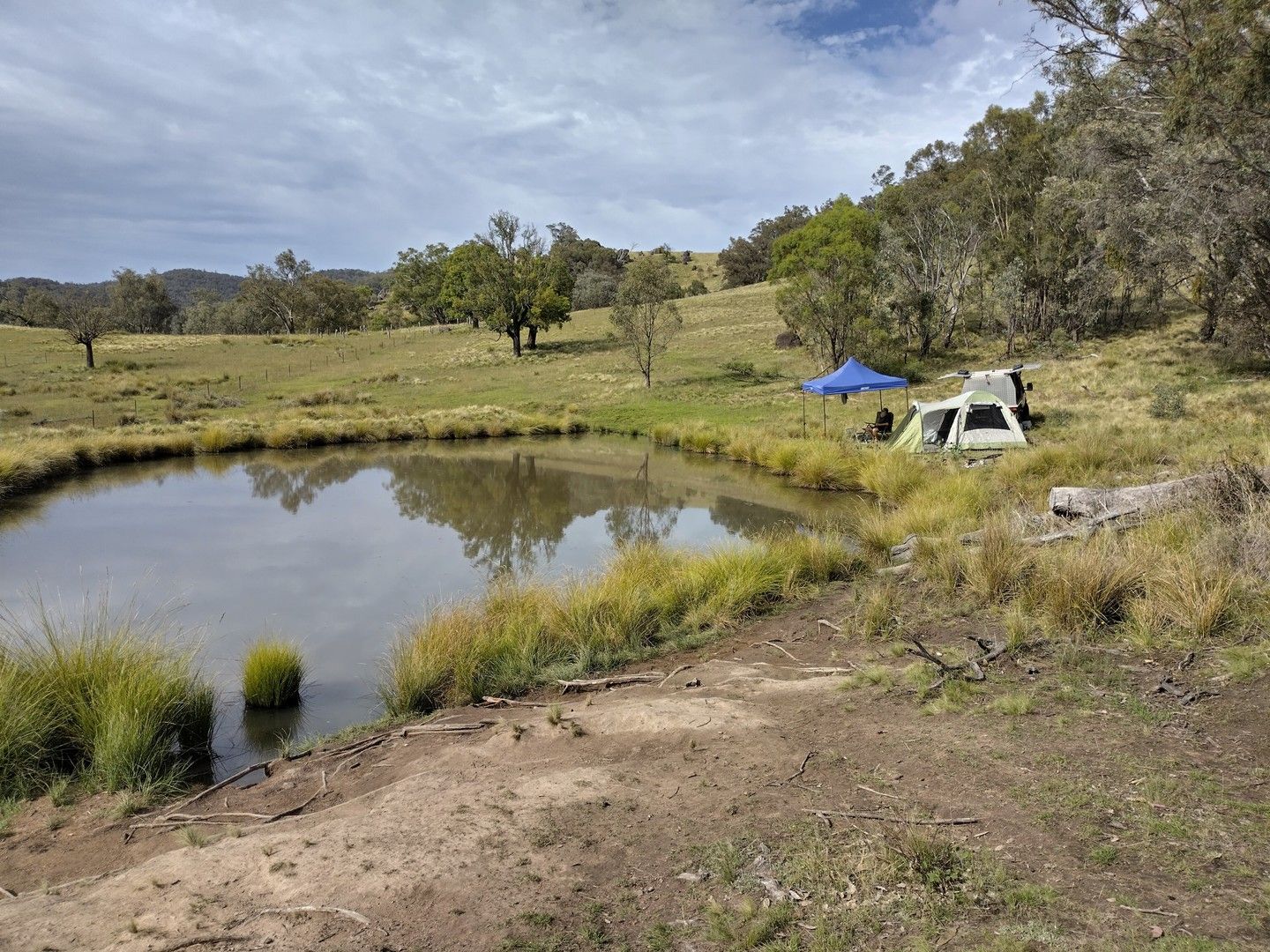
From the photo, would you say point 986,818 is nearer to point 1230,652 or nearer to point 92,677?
point 1230,652

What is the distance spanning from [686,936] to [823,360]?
3247 cm

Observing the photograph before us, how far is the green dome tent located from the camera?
18109 mm

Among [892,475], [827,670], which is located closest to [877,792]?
[827,670]

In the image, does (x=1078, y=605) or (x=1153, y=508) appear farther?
(x=1153, y=508)

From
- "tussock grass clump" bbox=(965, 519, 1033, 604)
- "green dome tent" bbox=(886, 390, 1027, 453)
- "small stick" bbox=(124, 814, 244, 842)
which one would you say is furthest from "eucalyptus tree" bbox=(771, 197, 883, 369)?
"small stick" bbox=(124, 814, 244, 842)

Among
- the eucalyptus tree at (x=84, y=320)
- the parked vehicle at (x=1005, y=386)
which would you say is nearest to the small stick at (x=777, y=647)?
the parked vehicle at (x=1005, y=386)

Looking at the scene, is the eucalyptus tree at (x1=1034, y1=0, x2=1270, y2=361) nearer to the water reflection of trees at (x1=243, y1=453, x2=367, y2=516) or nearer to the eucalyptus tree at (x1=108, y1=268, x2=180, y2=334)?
the water reflection of trees at (x1=243, y1=453, x2=367, y2=516)

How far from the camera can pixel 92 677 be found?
608 centimetres

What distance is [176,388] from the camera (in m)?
38.0

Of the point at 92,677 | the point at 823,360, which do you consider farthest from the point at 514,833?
the point at 823,360

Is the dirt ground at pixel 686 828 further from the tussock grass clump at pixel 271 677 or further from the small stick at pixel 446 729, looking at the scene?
the tussock grass clump at pixel 271 677

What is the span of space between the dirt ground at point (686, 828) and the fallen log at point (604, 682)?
2.92ft

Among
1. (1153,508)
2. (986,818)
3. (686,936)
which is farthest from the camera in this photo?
(1153,508)

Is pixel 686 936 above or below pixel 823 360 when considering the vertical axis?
below
